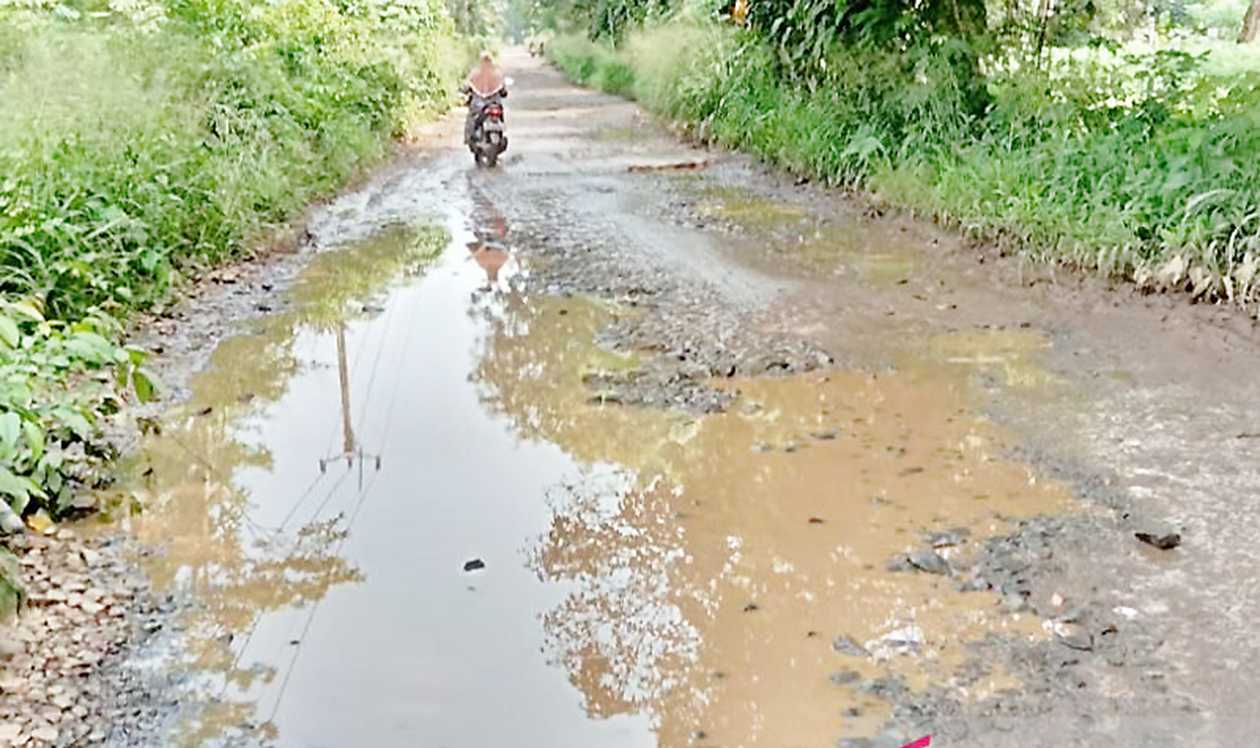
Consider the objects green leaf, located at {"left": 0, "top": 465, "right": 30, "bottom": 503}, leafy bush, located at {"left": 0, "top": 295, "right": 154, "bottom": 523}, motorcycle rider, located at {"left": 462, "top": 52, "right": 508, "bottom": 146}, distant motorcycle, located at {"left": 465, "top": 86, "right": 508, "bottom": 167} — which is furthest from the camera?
motorcycle rider, located at {"left": 462, "top": 52, "right": 508, "bottom": 146}

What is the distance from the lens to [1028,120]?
10.4 metres

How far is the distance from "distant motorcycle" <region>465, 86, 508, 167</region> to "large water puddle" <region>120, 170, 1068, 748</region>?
8.09m

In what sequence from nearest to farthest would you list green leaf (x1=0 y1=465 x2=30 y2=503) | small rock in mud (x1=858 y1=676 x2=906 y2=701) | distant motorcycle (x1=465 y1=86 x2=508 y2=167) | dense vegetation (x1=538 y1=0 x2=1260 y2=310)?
small rock in mud (x1=858 y1=676 x2=906 y2=701)
green leaf (x1=0 y1=465 x2=30 y2=503)
dense vegetation (x1=538 y1=0 x2=1260 y2=310)
distant motorcycle (x1=465 y1=86 x2=508 y2=167)

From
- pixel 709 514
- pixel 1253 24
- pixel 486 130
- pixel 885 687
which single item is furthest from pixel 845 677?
pixel 1253 24

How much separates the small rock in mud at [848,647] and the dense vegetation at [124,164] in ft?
8.38

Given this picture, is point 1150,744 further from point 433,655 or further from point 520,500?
point 520,500

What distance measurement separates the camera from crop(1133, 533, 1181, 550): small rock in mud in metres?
4.25

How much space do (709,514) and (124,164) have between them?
17.6ft

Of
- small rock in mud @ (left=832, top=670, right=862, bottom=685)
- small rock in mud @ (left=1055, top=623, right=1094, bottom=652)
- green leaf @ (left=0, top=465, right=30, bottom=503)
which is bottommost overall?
small rock in mud @ (left=832, top=670, right=862, bottom=685)

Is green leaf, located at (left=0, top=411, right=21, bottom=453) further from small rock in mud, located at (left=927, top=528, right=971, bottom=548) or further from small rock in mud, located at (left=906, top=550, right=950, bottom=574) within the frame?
small rock in mud, located at (left=927, top=528, right=971, bottom=548)

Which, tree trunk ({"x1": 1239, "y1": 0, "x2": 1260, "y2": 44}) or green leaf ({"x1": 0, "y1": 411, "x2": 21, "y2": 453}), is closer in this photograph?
green leaf ({"x1": 0, "y1": 411, "x2": 21, "y2": 453})

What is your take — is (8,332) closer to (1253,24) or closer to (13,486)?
(13,486)

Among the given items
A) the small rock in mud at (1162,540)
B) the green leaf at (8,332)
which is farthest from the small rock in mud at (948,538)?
the green leaf at (8,332)

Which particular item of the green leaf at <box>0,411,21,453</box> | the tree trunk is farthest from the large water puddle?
the tree trunk
